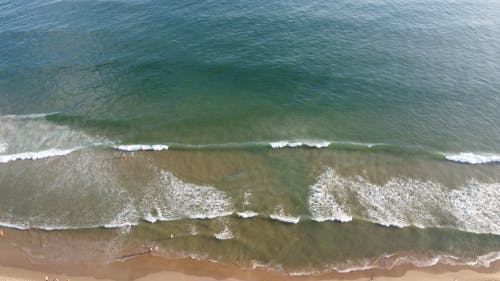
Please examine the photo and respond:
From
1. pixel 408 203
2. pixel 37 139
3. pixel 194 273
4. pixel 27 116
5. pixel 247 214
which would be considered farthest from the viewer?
pixel 27 116

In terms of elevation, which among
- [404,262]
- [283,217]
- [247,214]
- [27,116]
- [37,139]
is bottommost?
[404,262]

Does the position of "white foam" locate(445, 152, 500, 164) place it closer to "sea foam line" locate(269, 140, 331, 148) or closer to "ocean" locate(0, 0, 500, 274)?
"ocean" locate(0, 0, 500, 274)

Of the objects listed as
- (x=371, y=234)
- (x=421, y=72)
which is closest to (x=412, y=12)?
(x=421, y=72)

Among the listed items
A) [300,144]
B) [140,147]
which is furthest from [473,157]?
[140,147]

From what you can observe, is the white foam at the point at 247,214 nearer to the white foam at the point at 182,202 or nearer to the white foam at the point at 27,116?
the white foam at the point at 182,202

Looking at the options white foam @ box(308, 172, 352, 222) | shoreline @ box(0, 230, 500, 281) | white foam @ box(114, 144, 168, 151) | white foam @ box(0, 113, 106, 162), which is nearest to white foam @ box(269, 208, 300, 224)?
white foam @ box(308, 172, 352, 222)

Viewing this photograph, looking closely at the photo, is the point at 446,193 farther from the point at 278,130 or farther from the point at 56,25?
the point at 56,25

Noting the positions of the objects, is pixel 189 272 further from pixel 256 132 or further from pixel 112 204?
pixel 256 132
